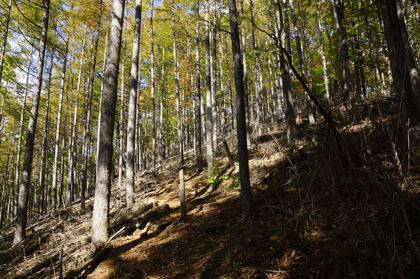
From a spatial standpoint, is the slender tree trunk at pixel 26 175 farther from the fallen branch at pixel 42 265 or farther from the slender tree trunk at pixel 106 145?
the slender tree trunk at pixel 106 145

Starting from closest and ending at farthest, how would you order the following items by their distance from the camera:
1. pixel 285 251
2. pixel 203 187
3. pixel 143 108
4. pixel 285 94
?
pixel 285 251, pixel 285 94, pixel 203 187, pixel 143 108

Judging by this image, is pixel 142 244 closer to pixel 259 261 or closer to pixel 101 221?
pixel 101 221

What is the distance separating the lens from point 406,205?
2.38 meters

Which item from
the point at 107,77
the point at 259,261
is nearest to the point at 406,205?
the point at 259,261

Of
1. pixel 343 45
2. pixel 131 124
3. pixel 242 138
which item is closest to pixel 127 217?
pixel 131 124

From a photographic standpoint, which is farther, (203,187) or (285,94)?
(203,187)

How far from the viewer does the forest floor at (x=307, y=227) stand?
7.13 ft

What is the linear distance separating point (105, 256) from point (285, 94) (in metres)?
7.15

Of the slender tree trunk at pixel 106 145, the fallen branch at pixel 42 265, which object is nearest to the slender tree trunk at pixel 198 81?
the slender tree trunk at pixel 106 145

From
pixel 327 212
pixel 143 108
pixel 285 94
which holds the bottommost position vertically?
pixel 327 212

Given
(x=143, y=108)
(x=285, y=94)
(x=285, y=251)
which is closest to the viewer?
(x=285, y=251)

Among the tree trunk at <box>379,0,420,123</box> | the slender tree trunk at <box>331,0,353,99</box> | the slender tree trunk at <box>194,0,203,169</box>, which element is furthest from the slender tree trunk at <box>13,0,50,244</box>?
the slender tree trunk at <box>331,0,353,99</box>

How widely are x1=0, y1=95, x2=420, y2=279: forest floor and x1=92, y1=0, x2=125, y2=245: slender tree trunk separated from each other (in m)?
0.47

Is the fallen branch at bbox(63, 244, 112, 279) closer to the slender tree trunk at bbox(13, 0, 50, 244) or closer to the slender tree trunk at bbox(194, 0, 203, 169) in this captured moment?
the slender tree trunk at bbox(13, 0, 50, 244)
